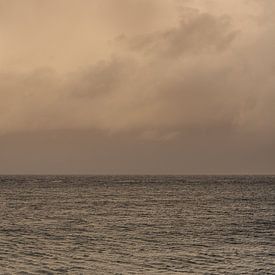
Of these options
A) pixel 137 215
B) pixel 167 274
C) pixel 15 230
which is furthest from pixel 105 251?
pixel 137 215

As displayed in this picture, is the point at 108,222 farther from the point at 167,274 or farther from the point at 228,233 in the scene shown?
the point at 167,274

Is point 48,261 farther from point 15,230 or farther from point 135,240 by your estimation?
point 15,230

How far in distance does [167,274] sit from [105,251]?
9.37 meters

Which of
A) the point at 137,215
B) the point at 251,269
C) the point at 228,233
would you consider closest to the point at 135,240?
the point at 228,233

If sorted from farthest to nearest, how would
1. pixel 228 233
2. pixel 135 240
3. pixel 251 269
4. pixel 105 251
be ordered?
pixel 228 233 → pixel 135 240 → pixel 105 251 → pixel 251 269

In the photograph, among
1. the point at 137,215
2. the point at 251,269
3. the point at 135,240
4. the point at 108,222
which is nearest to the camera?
the point at 251,269

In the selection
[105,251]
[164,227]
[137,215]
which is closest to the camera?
[105,251]

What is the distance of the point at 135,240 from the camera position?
4588 centimetres

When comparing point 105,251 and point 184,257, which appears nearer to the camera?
point 184,257

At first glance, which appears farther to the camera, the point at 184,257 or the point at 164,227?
the point at 164,227

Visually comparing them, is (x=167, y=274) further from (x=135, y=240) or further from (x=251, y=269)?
(x=135, y=240)

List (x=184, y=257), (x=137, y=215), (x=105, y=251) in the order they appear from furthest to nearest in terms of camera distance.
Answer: (x=137, y=215) < (x=105, y=251) < (x=184, y=257)

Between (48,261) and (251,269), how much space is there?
525 inches

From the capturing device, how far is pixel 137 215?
71.1 meters
